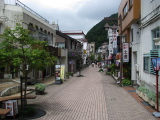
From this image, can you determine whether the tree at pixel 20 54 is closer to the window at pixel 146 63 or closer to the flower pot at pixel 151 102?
the flower pot at pixel 151 102

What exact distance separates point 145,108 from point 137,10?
30.1ft

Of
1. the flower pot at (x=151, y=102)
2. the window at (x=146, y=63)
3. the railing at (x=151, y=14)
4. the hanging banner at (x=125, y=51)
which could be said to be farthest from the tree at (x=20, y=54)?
the hanging banner at (x=125, y=51)

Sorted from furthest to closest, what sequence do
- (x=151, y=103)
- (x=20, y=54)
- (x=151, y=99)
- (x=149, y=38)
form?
(x=149, y=38), (x=151, y=99), (x=151, y=103), (x=20, y=54)

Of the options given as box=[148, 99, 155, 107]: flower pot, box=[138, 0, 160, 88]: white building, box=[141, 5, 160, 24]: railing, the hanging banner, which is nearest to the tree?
box=[148, 99, 155, 107]: flower pot

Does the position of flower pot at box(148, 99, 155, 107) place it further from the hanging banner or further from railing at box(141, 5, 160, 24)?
the hanging banner

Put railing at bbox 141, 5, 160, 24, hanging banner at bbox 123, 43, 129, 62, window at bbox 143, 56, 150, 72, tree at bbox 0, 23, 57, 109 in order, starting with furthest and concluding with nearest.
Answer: hanging banner at bbox 123, 43, 129, 62 → window at bbox 143, 56, 150, 72 → railing at bbox 141, 5, 160, 24 → tree at bbox 0, 23, 57, 109

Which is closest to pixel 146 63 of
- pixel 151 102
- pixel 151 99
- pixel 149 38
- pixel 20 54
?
pixel 149 38

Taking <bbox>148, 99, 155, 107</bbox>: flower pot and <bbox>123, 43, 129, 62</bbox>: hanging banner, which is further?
<bbox>123, 43, 129, 62</bbox>: hanging banner

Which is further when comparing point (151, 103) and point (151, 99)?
point (151, 99)

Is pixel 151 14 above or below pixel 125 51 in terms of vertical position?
above

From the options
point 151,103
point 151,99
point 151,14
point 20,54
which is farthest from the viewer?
point 151,14

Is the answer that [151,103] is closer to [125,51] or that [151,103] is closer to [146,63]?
[146,63]

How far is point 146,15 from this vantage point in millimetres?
13289

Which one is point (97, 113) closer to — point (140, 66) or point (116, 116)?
point (116, 116)
